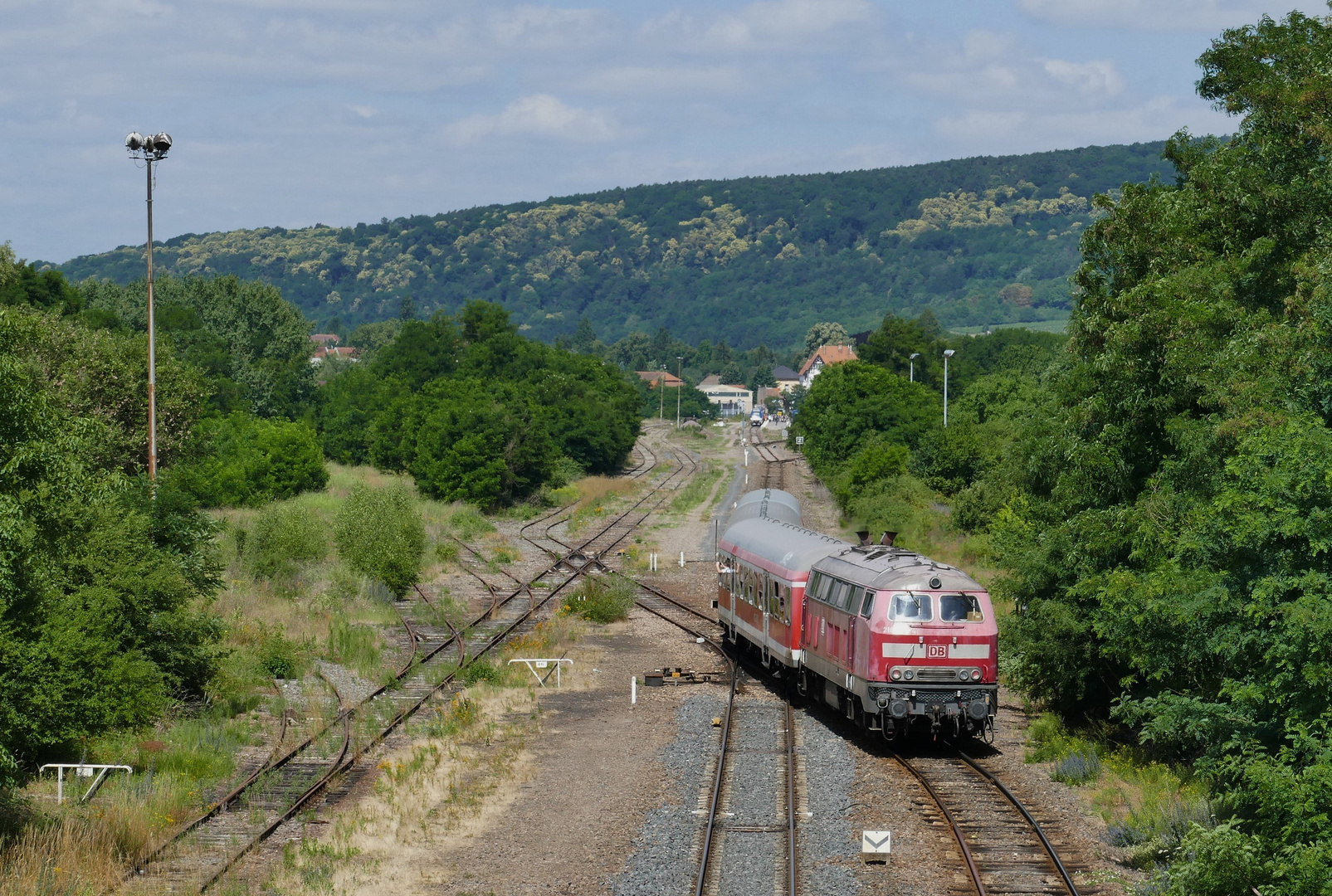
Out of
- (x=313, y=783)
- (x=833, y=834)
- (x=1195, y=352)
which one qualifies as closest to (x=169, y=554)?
(x=313, y=783)

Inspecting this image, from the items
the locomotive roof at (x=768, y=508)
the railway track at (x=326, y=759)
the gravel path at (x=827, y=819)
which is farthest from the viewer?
the locomotive roof at (x=768, y=508)

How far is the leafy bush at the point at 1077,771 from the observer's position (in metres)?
20.2

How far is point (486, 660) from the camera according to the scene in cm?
3100

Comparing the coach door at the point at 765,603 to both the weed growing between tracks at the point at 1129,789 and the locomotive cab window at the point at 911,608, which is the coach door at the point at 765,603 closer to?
the weed growing between tracks at the point at 1129,789

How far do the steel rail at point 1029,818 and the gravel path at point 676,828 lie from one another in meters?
4.29

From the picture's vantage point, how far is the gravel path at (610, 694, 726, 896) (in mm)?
15617

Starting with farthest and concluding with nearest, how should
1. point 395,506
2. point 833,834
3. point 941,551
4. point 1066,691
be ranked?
1. point 941,551
2. point 395,506
3. point 1066,691
4. point 833,834

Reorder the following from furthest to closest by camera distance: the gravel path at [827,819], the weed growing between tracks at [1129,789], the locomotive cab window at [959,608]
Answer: the locomotive cab window at [959,608]
the weed growing between tracks at [1129,789]
the gravel path at [827,819]

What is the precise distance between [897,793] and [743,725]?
5394 millimetres

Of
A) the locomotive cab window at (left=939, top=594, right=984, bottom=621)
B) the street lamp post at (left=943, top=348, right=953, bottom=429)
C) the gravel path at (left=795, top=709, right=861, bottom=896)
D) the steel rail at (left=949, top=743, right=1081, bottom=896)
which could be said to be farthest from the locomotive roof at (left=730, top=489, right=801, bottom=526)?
the street lamp post at (left=943, top=348, right=953, bottom=429)

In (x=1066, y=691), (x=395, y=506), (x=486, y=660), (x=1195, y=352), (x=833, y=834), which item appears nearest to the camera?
(x=833, y=834)

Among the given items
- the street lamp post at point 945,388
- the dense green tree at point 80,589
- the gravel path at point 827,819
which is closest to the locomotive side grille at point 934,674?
the gravel path at point 827,819

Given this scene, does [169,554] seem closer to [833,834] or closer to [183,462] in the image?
[833,834]

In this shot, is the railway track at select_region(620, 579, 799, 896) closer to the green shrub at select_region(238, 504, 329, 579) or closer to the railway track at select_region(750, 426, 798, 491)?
the green shrub at select_region(238, 504, 329, 579)
